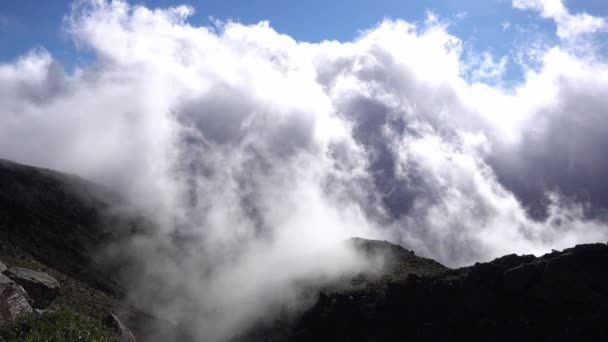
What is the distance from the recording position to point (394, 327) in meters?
67.6

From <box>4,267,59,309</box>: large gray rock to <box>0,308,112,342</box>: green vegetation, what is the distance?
20.4 m

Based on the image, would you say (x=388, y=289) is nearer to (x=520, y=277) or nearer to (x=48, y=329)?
(x=520, y=277)

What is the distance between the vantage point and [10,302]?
108 feet

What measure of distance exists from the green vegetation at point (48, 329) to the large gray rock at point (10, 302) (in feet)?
6.98

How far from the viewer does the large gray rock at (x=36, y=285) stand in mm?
48906

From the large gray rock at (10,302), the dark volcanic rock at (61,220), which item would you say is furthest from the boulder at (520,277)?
the dark volcanic rock at (61,220)

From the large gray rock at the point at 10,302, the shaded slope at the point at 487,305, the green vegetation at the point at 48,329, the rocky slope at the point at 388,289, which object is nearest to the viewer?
the green vegetation at the point at 48,329

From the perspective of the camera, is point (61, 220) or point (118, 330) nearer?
point (118, 330)

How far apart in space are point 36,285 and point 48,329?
25.5 m

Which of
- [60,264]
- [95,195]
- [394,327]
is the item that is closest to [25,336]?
[394,327]

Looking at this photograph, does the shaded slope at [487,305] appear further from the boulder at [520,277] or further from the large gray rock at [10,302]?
the large gray rock at [10,302]

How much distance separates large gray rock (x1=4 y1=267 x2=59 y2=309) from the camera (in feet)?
160

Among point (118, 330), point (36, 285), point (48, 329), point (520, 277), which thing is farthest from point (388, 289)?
point (48, 329)

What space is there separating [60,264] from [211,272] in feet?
110
